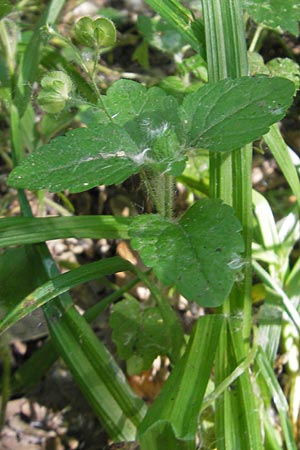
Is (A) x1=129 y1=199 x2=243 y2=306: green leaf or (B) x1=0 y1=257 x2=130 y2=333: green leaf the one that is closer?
(A) x1=129 y1=199 x2=243 y2=306: green leaf

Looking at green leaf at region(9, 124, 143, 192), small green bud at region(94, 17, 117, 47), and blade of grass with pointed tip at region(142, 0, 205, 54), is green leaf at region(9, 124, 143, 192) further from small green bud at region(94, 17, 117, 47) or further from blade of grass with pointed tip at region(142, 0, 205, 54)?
blade of grass with pointed tip at region(142, 0, 205, 54)

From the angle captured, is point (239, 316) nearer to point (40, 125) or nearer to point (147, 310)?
point (147, 310)

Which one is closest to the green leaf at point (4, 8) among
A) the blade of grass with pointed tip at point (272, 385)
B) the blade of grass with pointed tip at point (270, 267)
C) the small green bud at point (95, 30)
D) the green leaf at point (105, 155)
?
the small green bud at point (95, 30)

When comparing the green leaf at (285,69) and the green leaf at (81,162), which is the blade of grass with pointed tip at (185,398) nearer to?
the green leaf at (81,162)

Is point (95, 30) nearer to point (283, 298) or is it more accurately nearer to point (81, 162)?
point (81, 162)

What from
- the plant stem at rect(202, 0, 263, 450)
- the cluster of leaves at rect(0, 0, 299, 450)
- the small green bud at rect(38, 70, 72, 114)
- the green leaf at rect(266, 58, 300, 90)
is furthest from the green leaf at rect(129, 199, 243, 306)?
the green leaf at rect(266, 58, 300, 90)

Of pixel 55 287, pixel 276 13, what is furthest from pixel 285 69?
pixel 55 287
